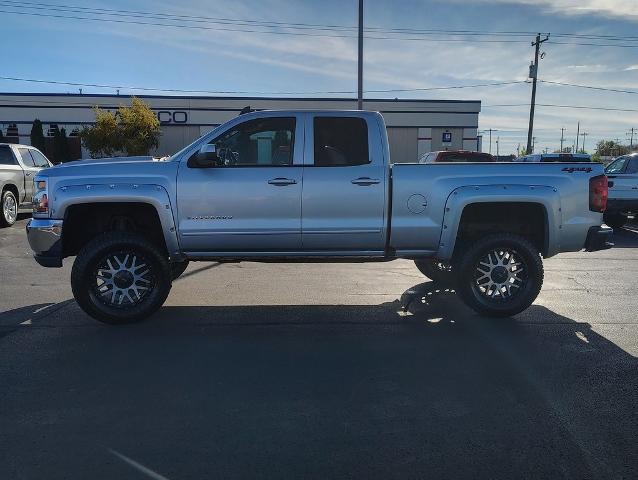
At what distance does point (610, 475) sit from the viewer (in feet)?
9.48

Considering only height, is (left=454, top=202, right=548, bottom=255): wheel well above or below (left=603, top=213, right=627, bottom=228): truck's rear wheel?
above

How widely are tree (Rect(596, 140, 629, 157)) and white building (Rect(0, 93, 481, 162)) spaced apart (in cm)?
6438

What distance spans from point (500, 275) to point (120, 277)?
4099 mm

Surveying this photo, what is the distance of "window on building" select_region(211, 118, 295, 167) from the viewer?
5773 millimetres

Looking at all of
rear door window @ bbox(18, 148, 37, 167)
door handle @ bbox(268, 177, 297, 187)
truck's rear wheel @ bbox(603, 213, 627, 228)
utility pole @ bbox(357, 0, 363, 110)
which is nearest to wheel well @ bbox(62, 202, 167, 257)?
door handle @ bbox(268, 177, 297, 187)

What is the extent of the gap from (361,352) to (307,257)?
142 centimetres

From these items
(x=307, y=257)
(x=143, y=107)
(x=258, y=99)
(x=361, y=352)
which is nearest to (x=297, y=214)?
(x=307, y=257)

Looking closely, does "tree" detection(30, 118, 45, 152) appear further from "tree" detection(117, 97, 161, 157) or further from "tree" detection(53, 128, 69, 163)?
"tree" detection(117, 97, 161, 157)

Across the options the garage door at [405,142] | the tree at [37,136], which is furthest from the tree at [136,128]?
the garage door at [405,142]

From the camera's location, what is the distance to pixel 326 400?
149 inches

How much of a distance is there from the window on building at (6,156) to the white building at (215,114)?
29.8 metres

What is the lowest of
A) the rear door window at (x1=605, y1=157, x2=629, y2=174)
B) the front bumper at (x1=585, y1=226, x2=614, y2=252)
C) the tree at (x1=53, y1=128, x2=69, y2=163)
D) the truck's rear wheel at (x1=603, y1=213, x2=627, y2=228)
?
the truck's rear wheel at (x1=603, y1=213, x2=627, y2=228)

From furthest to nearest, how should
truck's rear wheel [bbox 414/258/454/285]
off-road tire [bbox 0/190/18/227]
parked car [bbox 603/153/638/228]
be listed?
parked car [bbox 603/153/638/228] < off-road tire [bbox 0/190/18/227] < truck's rear wheel [bbox 414/258/454/285]

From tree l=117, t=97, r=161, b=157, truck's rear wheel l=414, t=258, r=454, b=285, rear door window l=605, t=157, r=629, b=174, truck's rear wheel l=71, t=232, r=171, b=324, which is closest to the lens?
truck's rear wheel l=71, t=232, r=171, b=324
